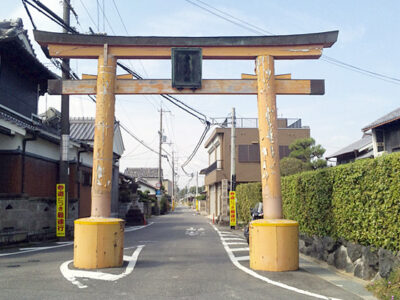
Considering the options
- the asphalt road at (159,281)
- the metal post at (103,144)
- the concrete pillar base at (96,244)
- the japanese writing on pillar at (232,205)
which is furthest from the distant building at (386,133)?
the concrete pillar base at (96,244)

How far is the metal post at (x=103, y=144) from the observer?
28.9 feet

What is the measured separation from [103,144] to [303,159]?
19.5m

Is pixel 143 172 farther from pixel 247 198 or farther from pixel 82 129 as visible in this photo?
pixel 247 198

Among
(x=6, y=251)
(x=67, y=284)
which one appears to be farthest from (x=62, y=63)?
(x=67, y=284)

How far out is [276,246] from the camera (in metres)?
7.95

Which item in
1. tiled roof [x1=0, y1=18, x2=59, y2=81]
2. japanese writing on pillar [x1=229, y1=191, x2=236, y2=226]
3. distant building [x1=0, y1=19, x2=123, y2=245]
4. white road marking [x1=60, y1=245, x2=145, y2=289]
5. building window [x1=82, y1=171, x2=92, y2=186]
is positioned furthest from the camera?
japanese writing on pillar [x1=229, y1=191, x2=236, y2=226]

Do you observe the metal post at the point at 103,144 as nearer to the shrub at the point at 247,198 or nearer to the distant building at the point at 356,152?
the shrub at the point at 247,198

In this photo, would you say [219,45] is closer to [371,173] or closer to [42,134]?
[371,173]

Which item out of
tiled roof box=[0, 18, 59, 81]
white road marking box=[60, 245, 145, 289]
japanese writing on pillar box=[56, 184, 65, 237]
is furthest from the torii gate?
japanese writing on pillar box=[56, 184, 65, 237]

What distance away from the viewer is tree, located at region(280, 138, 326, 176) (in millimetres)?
Answer: 23781

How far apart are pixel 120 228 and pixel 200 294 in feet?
9.90

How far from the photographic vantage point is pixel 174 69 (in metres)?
9.49

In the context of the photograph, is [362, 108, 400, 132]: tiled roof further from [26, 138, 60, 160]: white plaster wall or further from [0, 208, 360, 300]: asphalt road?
[26, 138, 60, 160]: white plaster wall

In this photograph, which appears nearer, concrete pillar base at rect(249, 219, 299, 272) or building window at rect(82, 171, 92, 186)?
concrete pillar base at rect(249, 219, 299, 272)
